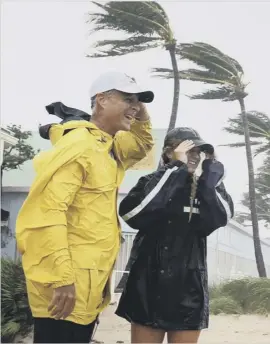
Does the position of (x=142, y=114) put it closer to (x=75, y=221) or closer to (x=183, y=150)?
(x=183, y=150)

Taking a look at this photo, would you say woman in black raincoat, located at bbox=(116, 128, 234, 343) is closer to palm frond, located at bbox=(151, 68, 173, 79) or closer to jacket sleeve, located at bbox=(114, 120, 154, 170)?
jacket sleeve, located at bbox=(114, 120, 154, 170)

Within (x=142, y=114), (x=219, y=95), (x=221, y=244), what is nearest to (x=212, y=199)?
(x=142, y=114)

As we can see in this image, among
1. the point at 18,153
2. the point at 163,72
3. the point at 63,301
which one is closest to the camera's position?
the point at 63,301

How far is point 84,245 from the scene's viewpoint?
90cm

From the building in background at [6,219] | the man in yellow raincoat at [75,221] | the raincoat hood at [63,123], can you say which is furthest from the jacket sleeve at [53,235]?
the building in background at [6,219]

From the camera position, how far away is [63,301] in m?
0.84

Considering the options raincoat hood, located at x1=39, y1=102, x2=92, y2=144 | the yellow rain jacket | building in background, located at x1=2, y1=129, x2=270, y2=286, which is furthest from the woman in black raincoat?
building in background, located at x1=2, y1=129, x2=270, y2=286

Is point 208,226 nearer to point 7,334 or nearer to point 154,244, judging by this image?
point 154,244

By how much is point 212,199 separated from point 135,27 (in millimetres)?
1237

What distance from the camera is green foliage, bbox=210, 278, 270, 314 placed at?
6.15 ft

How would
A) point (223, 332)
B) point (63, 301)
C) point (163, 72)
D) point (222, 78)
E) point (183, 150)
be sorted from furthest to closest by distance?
point (222, 78) < point (163, 72) < point (223, 332) < point (183, 150) < point (63, 301)

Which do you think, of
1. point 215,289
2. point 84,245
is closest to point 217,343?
point 215,289

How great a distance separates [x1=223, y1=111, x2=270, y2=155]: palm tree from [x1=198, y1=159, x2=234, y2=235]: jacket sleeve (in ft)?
2.82

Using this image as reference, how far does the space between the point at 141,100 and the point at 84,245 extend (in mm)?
337
